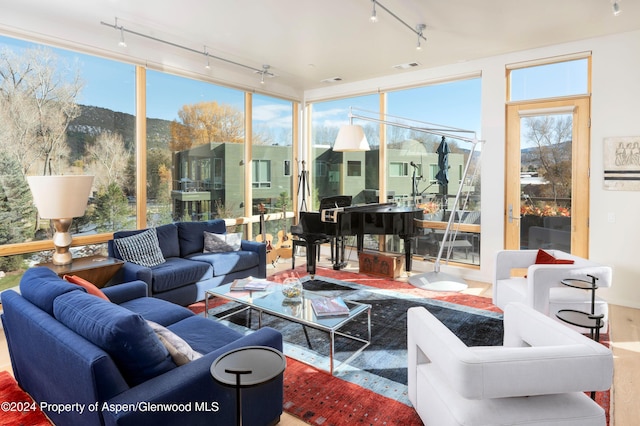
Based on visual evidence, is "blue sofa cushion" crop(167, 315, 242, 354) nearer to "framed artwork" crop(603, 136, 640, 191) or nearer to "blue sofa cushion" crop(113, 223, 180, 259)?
"blue sofa cushion" crop(113, 223, 180, 259)

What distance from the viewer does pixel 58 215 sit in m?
3.56

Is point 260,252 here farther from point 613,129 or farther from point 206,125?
point 613,129

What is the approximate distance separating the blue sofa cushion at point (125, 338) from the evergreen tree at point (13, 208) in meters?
2.82

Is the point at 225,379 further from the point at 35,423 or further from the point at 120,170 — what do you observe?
the point at 120,170

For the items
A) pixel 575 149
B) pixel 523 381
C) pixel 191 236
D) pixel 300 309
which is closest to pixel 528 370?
pixel 523 381

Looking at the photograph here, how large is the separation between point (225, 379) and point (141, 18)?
4.01m

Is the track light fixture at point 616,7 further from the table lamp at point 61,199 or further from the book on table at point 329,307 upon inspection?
the table lamp at point 61,199

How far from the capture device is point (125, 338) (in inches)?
68.0

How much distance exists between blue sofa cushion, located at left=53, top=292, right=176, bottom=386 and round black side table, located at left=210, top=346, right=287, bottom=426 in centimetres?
40

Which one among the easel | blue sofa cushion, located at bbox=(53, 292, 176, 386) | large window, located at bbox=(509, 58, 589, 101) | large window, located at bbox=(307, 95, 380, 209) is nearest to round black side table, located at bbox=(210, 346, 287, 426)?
blue sofa cushion, located at bbox=(53, 292, 176, 386)

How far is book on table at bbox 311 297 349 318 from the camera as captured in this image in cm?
312

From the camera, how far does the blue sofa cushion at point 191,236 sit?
513 cm

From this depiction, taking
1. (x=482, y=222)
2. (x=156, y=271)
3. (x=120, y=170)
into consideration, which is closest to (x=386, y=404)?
(x=156, y=271)

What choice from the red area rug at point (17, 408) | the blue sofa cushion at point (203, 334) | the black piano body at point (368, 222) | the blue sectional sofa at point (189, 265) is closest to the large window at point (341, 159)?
the black piano body at point (368, 222)
